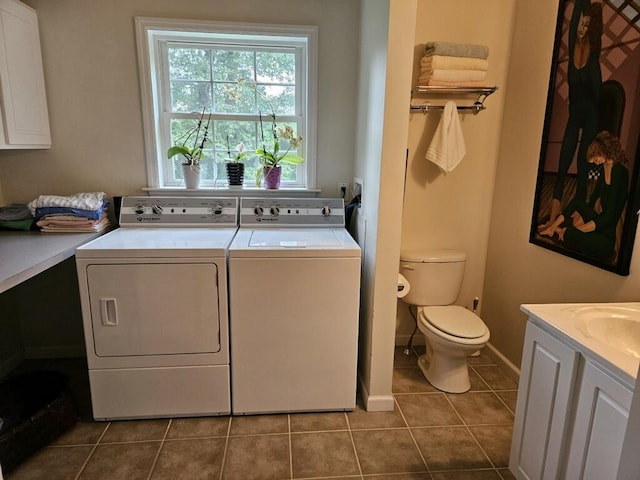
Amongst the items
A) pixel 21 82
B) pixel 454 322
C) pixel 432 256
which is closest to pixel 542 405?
pixel 454 322

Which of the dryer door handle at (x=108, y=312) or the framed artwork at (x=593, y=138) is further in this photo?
the dryer door handle at (x=108, y=312)

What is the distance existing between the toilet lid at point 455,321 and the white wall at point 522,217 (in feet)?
1.08

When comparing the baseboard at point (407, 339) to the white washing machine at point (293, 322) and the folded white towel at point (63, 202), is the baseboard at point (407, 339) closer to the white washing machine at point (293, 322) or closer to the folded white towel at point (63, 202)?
the white washing machine at point (293, 322)

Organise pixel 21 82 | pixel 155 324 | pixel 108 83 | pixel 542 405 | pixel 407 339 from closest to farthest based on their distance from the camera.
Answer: pixel 542 405, pixel 155 324, pixel 21 82, pixel 108 83, pixel 407 339

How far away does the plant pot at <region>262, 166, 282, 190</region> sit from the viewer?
8.32 feet

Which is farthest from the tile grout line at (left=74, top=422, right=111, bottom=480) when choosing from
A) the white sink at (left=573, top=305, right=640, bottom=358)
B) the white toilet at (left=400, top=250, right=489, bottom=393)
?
the white sink at (left=573, top=305, right=640, bottom=358)

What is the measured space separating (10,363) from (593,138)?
3.45 metres

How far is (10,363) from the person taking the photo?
246cm

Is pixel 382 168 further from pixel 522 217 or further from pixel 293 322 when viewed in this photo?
pixel 522 217

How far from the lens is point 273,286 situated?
1.94 m

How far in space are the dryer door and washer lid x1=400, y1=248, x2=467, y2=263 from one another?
3.93ft

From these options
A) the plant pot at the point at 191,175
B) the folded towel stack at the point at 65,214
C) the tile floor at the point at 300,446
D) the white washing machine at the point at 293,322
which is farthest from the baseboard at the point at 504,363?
the folded towel stack at the point at 65,214

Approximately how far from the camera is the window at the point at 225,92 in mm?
2434

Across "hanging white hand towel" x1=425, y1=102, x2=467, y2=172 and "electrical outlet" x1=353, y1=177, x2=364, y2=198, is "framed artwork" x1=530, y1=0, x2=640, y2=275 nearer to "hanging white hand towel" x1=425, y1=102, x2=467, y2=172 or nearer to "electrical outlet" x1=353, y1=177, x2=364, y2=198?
"hanging white hand towel" x1=425, y1=102, x2=467, y2=172
